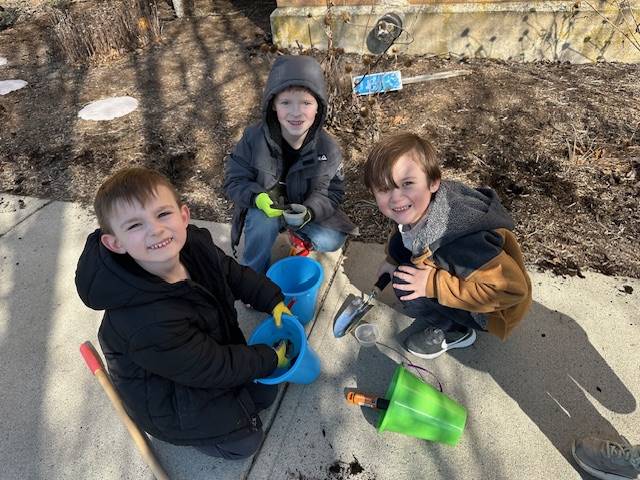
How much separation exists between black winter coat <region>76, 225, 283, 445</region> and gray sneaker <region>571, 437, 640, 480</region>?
1173mm

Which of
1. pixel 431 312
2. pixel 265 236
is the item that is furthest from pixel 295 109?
pixel 431 312

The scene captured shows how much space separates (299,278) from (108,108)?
3.02 meters

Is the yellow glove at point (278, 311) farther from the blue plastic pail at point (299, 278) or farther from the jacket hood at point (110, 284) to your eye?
the jacket hood at point (110, 284)

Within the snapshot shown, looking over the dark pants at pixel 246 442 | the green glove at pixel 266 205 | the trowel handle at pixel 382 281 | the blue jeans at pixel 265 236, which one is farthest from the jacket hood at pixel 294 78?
the dark pants at pixel 246 442

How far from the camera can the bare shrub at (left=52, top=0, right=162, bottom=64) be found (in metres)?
5.16

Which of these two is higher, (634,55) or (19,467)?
(634,55)

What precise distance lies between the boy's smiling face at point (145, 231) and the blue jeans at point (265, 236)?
35.5 inches

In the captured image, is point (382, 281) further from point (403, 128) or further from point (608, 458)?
point (403, 128)

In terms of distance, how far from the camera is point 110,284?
4.61ft

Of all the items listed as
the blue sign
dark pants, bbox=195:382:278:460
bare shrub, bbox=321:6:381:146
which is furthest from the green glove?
the blue sign

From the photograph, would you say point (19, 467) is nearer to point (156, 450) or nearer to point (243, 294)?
point (156, 450)

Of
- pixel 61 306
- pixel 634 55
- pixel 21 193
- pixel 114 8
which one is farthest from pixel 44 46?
pixel 634 55

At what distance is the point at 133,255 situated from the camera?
5.07 feet

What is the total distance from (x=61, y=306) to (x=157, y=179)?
4.47 ft
